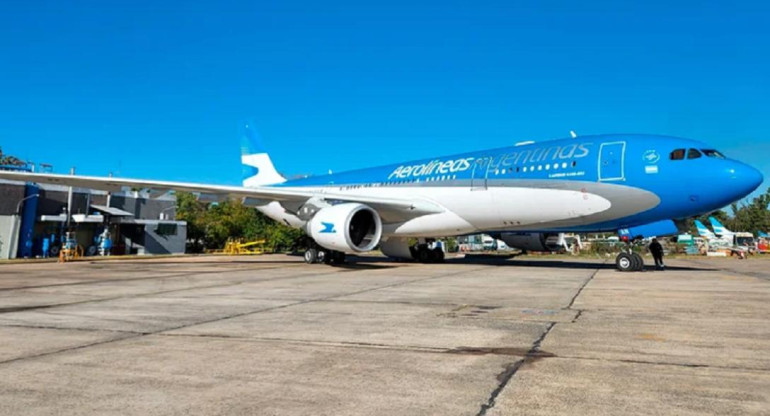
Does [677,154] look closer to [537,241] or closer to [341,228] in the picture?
[537,241]

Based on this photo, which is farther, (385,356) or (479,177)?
(479,177)

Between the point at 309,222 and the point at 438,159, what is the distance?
5.24m

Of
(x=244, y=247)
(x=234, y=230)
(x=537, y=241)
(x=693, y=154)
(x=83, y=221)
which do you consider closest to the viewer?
(x=693, y=154)

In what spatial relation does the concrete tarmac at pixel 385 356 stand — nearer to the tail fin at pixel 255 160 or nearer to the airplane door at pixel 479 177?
the airplane door at pixel 479 177

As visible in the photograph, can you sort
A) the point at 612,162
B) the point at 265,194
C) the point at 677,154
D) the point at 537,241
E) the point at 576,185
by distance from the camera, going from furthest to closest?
the point at 537,241 → the point at 265,194 → the point at 576,185 → the point at 612,162 → the point at 677,154

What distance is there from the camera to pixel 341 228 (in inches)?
596

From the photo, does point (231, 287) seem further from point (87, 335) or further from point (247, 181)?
point (247, 181)

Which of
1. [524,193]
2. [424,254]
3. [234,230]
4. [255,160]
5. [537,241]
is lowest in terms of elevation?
[424,254]

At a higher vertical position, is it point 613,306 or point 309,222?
point 309,222

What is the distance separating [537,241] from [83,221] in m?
23.6

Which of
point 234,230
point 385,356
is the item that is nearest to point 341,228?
point 385,356

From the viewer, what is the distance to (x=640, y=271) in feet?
47.5

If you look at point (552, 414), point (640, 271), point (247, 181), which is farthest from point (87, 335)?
point (247, 181)

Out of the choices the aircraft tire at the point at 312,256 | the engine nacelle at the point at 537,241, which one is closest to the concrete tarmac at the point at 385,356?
the engine nacelle at the point at 537,241
